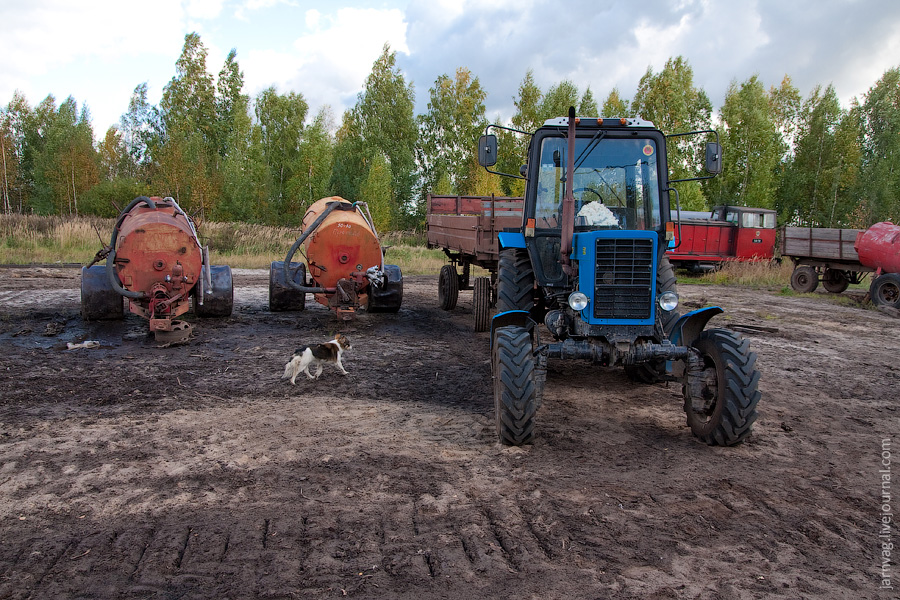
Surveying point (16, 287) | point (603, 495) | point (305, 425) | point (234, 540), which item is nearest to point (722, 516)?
point (603, 495)

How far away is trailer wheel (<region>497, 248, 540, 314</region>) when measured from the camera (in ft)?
19.7

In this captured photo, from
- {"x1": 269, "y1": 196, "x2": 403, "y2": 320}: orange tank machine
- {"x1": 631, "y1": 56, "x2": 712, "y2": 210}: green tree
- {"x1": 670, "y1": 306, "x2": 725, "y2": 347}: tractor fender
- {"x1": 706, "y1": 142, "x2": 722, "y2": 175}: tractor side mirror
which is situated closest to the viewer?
{"x1": 670, "y1": 306, "x2": 725, "y2": 347}: tractor fender

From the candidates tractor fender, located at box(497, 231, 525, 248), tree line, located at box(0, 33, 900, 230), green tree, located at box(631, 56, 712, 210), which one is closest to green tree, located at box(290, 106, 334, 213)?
tree line, located at box(0, 33, 900, 230)

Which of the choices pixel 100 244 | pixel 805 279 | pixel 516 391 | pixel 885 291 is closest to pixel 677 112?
pixel 805 279

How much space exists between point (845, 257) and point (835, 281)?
5.29 ft

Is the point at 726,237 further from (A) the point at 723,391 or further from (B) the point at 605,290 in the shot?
(A) the point at 723,391

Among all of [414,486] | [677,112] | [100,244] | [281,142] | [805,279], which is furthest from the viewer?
[281,142]

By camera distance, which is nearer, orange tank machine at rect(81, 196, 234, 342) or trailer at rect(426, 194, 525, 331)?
orange tank machine at rect(81, 196, 234, 342)

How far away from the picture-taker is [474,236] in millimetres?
9609

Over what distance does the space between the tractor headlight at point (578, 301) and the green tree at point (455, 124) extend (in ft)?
98.8

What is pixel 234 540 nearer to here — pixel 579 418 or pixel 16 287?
pixel 579 418

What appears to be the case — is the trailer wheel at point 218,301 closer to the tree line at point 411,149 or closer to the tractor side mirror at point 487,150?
the tractor side mirror at point 487,150

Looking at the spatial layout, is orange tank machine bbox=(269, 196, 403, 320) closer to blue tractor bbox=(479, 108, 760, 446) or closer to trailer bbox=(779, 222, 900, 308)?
blue tractor bbox=(479, 108, 760, 446)

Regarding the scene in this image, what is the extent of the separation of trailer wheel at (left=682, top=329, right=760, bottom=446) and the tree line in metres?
25.6
